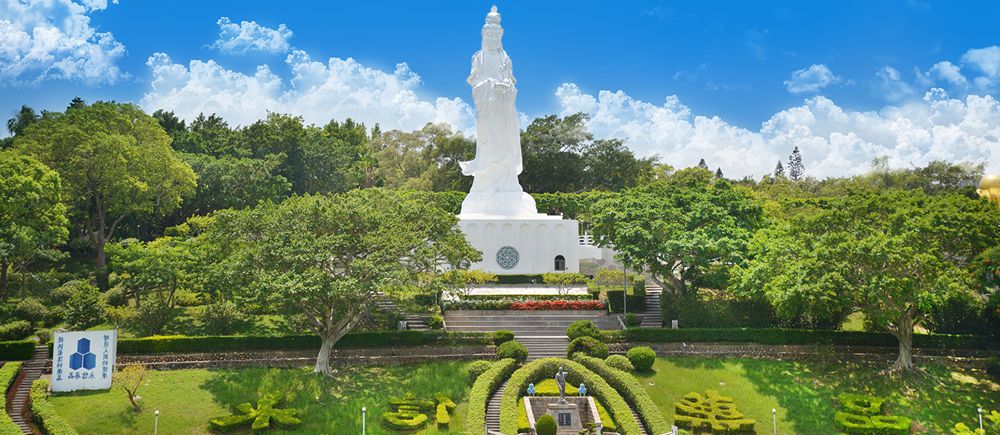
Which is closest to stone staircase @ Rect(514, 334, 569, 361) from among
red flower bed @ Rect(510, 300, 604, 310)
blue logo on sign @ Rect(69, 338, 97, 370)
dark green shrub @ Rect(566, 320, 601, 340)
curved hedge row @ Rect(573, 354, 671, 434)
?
dark green shrub @ Rect(566, 320, 601, 340)

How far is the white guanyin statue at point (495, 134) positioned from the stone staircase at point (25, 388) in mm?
23083

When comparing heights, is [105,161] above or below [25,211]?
above

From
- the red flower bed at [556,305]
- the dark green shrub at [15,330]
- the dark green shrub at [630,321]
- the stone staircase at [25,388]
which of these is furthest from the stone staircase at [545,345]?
the dark green shrub at [15,330]

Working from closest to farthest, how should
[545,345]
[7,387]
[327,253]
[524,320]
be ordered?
1. [7,387]
2. [327,253]
3. [545,345]
4. [524,320]

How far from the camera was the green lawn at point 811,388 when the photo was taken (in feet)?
78.5

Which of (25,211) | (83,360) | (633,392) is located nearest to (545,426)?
(633,392)

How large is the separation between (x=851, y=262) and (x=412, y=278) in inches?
618

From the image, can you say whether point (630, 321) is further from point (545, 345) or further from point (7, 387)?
point (7, 387)

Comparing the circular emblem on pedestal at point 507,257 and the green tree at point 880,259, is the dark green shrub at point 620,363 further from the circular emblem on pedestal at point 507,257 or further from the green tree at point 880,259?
the circular emblem on pedestal at point 507,257

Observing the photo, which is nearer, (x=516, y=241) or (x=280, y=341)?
(x=280, y=341)

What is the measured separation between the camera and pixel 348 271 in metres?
27.3

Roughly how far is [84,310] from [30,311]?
229cm

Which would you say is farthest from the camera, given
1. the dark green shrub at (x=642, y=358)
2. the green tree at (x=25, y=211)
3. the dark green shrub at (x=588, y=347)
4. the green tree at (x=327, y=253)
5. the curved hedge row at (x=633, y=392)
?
the green tree at (x=25, y=211)

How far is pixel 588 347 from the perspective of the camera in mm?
28438
